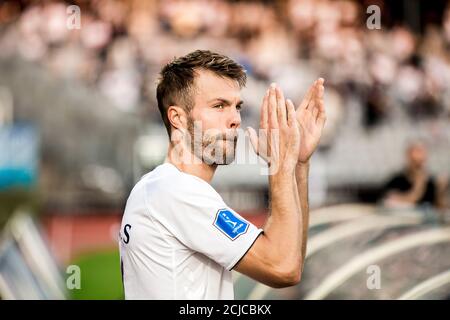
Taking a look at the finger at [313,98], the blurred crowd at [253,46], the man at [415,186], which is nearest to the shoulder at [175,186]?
the finger at [313,98]

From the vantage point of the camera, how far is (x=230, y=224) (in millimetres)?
2188

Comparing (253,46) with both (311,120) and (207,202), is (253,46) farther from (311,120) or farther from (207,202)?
(207,202)

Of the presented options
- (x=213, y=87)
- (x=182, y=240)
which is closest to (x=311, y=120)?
(x=213, y=87)

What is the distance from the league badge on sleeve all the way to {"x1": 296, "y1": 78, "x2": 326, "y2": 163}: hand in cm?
40

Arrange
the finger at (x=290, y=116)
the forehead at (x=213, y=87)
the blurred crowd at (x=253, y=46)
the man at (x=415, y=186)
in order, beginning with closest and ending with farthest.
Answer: the finger at (x=290, y=116) < the forehead at (x=213, y=87) < the man at (x=415, y=186) < the blurred crowd at (x=253, y=46)

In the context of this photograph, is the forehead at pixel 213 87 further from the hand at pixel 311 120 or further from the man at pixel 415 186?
the man at pixel 415 186

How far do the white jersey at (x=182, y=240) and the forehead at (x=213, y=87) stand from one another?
276 millimetres

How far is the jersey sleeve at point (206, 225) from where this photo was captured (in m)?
2.15

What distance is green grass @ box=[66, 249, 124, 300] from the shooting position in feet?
23.6

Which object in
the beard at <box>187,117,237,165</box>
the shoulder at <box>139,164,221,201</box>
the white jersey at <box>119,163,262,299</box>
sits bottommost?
the white jersey at <box>119,163,262,299</box>

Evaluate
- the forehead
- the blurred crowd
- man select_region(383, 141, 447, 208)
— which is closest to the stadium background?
the blurred crowd

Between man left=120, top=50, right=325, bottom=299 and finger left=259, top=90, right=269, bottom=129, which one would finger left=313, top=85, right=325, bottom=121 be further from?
finger left=259, top=90, right=269, bottom=129
